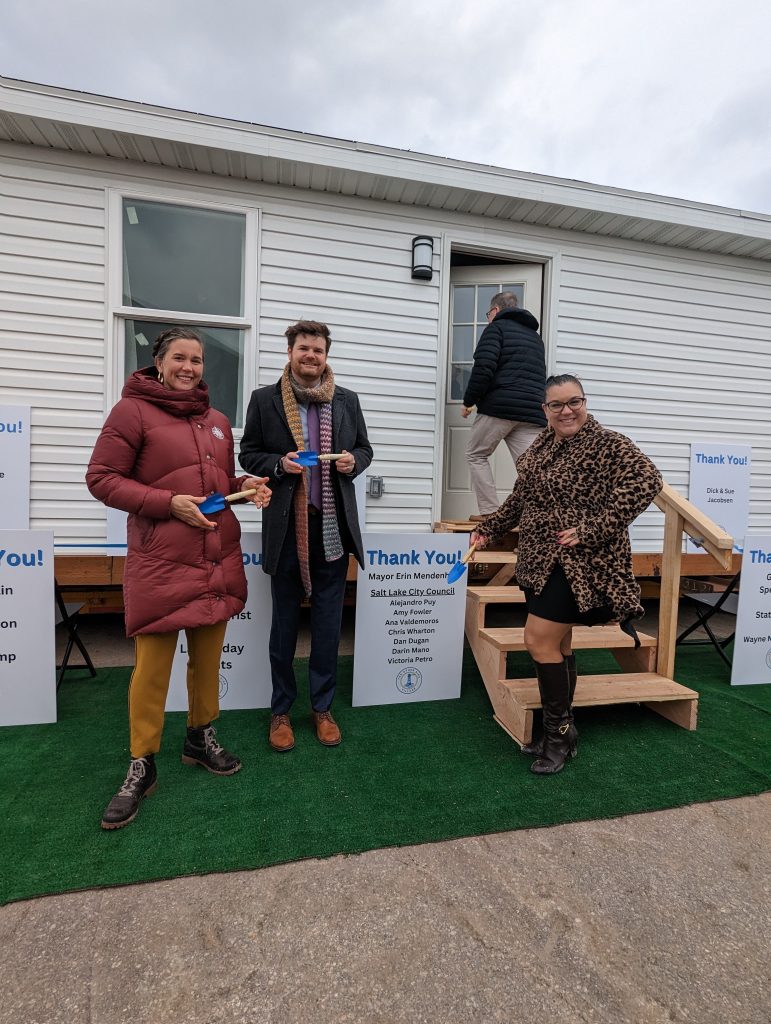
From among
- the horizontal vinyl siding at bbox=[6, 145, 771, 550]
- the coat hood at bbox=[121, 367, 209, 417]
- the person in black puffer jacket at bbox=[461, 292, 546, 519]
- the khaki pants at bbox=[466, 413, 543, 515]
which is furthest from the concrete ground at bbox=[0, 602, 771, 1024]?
the horizontal vinyl siding at bbox=[6, 145, 771, 550]

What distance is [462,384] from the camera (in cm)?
452

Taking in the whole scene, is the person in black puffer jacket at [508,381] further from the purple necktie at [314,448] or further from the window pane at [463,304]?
the purple necktie at [314,448]

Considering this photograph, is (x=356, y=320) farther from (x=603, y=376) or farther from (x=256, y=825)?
(x=256, y=825)

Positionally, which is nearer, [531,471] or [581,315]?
[531,471]

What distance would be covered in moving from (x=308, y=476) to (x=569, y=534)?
41.4 inches

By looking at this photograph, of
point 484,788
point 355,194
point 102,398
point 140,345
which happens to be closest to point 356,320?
point 355,194

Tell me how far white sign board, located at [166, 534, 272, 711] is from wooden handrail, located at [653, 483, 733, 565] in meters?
1.91

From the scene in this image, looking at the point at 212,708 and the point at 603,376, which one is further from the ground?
the point at 603,376

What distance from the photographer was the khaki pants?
3.59 metres

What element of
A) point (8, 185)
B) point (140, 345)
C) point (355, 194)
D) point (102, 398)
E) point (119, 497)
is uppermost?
point (355, 194)

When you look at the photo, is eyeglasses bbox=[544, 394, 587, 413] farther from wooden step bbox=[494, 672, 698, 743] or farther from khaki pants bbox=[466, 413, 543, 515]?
khaki pants bbox=[466, 413, 543, 515]

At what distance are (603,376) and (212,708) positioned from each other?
375 cm

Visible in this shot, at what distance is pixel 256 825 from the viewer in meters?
1.79

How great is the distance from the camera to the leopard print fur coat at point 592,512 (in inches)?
77.2
